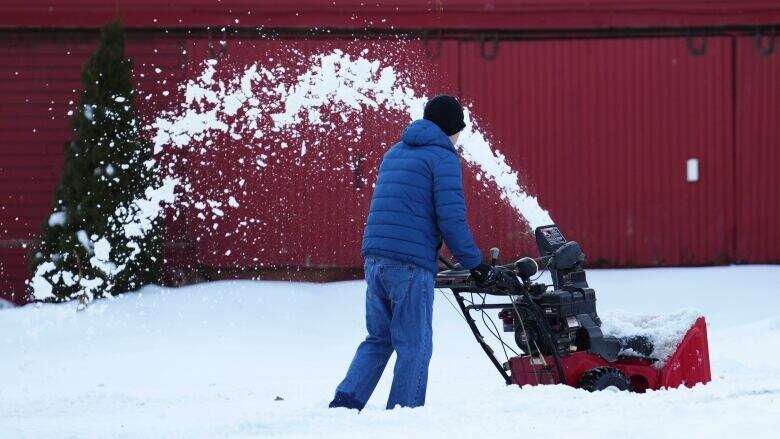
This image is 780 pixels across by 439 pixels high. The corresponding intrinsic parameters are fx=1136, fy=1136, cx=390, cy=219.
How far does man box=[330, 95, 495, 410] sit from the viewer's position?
230 inches

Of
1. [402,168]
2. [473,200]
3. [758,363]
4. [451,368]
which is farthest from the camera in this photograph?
[473,200]

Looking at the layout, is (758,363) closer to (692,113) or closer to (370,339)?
→ (370,339)

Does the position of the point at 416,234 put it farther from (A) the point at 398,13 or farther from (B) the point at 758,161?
(B) the point at 758,161

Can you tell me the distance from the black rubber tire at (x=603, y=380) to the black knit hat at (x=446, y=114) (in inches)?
61.8

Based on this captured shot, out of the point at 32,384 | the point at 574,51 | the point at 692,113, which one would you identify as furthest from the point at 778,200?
the point at 32,384

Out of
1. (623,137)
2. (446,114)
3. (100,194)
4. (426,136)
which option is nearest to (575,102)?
(623,137)

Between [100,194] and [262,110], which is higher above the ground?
[262,110]

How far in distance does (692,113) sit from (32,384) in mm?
8372

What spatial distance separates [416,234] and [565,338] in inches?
44.5

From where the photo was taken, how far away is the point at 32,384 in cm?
850

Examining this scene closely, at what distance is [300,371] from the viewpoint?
29.7 feet

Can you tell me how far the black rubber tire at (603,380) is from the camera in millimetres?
6301

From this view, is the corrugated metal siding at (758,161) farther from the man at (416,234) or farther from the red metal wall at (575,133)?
the man at (416,234)

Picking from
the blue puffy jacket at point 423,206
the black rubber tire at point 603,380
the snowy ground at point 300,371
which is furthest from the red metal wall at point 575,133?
the blue puffy jacket at point 423,206
